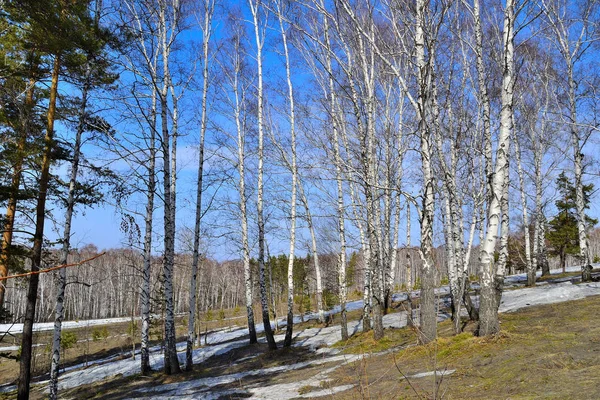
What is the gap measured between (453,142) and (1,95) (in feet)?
36.9

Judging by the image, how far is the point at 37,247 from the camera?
923 cm

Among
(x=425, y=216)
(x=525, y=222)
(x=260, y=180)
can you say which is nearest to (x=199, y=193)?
(x=260, y=180)

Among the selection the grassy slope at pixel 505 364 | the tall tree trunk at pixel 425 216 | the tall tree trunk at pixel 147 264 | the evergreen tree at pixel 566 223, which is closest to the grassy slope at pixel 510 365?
the grassy slope at pixel 505 364

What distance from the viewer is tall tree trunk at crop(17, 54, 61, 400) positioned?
8695 millimetres

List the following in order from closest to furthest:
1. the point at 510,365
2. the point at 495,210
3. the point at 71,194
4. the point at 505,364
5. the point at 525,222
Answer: the point at 510,365 < the point at 505,364 < the point at 495,210 < the point at 71,194 < the point at 525,222

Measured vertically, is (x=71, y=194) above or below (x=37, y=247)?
above

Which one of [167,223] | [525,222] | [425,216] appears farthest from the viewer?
[525,222]

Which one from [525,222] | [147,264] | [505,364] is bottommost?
[505,364]

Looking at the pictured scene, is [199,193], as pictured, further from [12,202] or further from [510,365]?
[510,365]

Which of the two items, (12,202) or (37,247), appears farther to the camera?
(12,202)

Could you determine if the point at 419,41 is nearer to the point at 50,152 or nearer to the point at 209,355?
the point at 50,152

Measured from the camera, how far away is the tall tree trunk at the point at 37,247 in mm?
8695

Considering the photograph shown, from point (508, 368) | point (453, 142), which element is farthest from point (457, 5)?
point (508, 368)

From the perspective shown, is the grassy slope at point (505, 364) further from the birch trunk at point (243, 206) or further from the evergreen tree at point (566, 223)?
the evergreen tree at point (566, 223)
